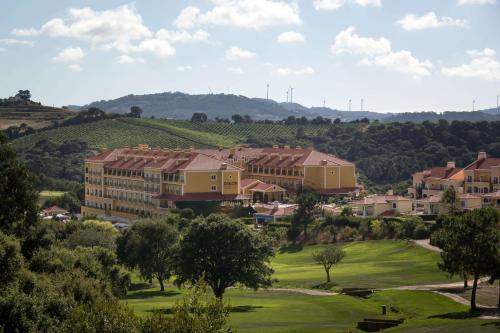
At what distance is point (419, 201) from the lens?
333ft

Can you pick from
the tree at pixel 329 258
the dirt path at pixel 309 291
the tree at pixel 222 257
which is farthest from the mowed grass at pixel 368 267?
the tree at pixel 222 257

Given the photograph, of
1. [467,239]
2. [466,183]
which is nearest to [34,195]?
[467,239]

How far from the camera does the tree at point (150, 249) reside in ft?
235

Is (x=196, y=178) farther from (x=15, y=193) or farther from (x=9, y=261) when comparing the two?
(x=9, y=261)

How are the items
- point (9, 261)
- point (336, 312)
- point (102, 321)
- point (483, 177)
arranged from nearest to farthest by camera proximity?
point (102, 321), point (9, 261), point (336, 312), point (483, 177)

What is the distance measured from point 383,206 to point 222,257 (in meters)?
39.9

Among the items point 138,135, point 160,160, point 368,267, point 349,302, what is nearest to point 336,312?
point 349,302

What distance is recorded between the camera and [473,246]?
50906 mm

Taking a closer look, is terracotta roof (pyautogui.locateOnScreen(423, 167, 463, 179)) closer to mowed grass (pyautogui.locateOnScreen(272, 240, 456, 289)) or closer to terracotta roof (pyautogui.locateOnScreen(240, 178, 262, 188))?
terracotta roof (pyautogui.locateOnScreen(240, 178, 262, 188))

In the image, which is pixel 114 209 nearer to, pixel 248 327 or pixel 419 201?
pixel 419 201

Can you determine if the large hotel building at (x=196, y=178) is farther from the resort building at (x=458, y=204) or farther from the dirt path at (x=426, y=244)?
the dirt path at (x=426, y=244)

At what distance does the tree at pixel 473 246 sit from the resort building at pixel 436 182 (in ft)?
173

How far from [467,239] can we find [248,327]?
1339cm

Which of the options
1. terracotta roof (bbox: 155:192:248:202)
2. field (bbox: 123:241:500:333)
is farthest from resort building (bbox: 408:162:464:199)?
field (bbox: 123:241:500:333)
